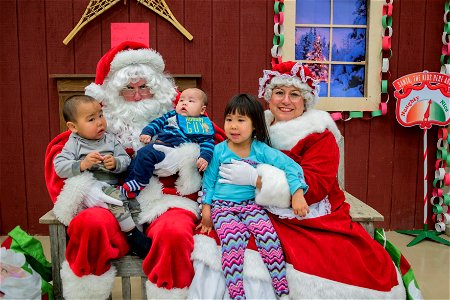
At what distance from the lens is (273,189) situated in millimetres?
1824

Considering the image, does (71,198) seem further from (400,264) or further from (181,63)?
(181,63)

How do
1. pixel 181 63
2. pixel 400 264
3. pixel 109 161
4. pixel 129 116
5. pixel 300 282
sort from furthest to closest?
pixel 181 63, pixel 129 116, pixel 400 264, pixel 109 161, pixel 300 282

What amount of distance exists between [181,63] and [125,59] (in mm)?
1331

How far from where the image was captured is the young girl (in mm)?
1733

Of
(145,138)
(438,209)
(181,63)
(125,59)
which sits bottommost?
(438,209)

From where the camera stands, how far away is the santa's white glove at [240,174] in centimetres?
187

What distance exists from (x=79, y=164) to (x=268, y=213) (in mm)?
897

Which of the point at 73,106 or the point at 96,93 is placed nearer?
the point at 73,106

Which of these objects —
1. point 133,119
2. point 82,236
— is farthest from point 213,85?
point 82,236

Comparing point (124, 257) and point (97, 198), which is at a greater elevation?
point (97, 198)

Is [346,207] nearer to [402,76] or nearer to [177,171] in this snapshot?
[177,171]

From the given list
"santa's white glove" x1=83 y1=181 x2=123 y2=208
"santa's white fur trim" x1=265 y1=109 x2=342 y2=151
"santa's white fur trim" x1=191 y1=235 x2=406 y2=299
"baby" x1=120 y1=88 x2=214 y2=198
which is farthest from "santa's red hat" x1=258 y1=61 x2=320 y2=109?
"santa's white glove" x1=83 y1=181 x2=123 y2=208

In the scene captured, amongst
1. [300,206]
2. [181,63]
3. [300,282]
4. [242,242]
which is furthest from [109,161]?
[181,63]

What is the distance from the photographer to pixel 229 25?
11.7 ft
